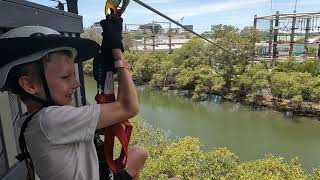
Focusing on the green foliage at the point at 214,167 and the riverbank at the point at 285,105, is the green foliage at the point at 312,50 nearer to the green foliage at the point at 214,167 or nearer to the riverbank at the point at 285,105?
the riverbank at the point at 285,105

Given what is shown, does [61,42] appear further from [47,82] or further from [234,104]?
[234,104]

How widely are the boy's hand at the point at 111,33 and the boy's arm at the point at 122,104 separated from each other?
18 mm

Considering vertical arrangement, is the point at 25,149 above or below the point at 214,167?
above

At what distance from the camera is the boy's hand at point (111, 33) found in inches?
35.5

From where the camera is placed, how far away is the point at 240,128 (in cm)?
1196

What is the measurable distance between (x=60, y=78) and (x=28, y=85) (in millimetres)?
71

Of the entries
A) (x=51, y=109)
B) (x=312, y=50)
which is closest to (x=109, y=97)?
(x=51, y=109)

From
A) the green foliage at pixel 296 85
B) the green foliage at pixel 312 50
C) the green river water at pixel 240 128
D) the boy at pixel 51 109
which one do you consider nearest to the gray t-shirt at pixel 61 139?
the boy at pixel 51 109

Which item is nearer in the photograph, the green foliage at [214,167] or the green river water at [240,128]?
the green foliage at [214,167]

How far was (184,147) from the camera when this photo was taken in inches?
237

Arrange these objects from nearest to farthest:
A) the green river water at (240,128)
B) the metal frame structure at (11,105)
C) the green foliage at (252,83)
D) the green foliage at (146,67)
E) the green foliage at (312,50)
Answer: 1. the metal frame structure at (11,105)
2. the green river water at (240,128)
3. the green foliage at (252,83)
4. the green foliage at (146,67)
5. the green foliage at (312,50)

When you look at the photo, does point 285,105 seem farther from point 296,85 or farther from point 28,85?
point 28,85

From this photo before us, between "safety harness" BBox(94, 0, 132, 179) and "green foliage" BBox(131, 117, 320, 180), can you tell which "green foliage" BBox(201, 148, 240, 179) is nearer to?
"green foliage" BBox(131, 117, 320, 180)

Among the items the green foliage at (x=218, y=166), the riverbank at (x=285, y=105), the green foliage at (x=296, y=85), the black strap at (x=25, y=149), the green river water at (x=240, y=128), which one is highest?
the black strap at (x=25, y=149)
